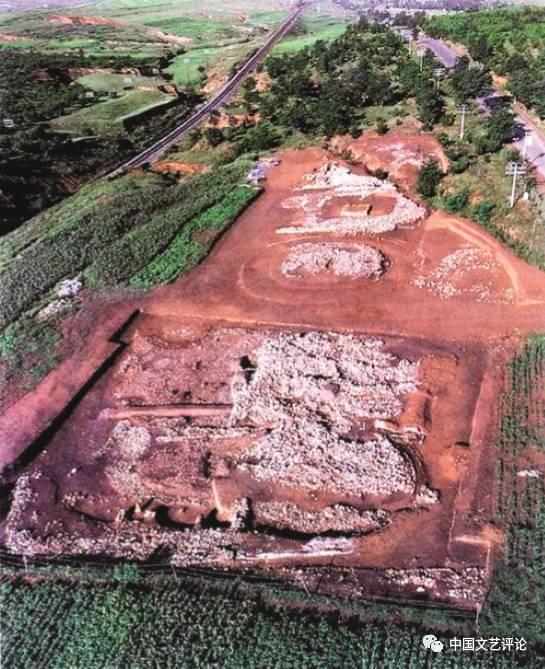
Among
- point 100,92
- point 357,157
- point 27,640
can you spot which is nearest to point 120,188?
point 357,157

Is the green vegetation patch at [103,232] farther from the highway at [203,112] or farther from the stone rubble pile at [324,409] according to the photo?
the stone rubble pile at [324,409]

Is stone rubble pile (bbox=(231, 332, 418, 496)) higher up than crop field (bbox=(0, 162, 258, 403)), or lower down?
lower down

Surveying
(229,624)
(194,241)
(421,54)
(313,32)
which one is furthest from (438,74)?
(229,624)

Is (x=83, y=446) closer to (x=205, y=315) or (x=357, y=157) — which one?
(x=205, y=315)

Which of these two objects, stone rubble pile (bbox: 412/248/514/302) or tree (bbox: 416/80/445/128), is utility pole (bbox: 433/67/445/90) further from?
stone rubble pile (bbox: 412/248/514/302)

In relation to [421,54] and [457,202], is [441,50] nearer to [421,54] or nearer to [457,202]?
[421,54]

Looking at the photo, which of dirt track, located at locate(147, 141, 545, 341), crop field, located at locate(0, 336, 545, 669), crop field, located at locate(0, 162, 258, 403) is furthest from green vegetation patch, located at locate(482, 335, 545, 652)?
crop field, located at locate(0, 162, 258, 403)
